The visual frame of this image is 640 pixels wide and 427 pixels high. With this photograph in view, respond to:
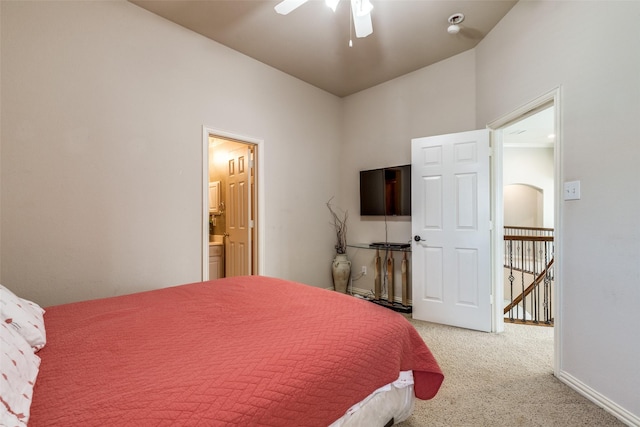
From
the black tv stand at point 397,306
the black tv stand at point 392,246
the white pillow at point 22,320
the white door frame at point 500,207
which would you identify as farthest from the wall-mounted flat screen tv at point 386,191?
the white pillow at point 22,320

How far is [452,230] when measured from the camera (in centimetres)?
307

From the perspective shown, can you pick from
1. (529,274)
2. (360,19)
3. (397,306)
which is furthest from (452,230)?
(529,274)

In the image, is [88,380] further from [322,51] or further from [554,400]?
[322,51]

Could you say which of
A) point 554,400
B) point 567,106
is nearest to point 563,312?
point 554,400

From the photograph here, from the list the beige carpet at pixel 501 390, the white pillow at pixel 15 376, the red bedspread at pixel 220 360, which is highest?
the white pillow at pixel 15 376

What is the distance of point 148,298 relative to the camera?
1.75m

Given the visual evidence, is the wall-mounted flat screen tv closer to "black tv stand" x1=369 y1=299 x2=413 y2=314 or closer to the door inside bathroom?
"black tv stand" x1=369 y1=299 x2=413 y2=314

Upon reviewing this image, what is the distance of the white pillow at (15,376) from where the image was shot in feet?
2.23

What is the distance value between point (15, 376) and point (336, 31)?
124 inches

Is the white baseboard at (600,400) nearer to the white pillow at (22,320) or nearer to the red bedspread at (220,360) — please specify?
the red bedspread at (220,360)

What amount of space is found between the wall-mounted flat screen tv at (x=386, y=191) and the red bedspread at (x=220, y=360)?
2183 mm

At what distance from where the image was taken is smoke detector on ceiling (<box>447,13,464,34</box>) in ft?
8.57

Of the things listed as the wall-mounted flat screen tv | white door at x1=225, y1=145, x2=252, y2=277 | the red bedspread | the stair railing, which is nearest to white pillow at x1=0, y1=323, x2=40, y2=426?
the red bedspread

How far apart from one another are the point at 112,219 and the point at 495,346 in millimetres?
3357
